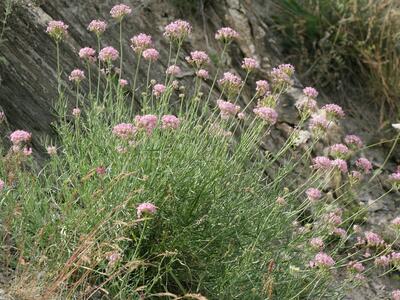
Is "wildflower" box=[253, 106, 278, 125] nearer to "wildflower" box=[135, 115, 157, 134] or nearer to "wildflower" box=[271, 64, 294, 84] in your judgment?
"wildflower" box=[271, 64, 294, 84]

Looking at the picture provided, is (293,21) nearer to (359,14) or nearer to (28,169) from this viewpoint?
(359,14)

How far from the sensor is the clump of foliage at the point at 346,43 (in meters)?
7.54

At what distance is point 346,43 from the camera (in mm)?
7617

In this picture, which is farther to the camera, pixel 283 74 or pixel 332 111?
pixel 283 74

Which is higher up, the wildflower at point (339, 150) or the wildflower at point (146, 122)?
the wildflower at point (146, 122)

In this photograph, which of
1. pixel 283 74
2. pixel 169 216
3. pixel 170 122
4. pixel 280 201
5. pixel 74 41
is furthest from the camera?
pixel 74 41

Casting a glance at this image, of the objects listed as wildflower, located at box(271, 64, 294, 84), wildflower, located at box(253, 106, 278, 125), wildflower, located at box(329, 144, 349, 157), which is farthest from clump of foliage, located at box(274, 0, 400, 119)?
wildflower, located at box(253, 106, 278, 125)

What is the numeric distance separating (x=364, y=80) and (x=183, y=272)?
4.31m

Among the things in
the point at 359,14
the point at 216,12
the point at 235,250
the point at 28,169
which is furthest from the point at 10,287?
the point at 359,14

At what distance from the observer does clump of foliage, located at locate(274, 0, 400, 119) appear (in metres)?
7.54

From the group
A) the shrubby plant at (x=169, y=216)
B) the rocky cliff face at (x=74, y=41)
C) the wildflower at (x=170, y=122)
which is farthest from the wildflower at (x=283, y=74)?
the rocky cliff face at (x=74, y=41)

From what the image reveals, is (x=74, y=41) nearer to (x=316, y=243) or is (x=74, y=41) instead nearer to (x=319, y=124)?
(x=319, y=124)

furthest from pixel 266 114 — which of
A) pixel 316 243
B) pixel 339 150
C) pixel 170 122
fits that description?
pixel 316 243

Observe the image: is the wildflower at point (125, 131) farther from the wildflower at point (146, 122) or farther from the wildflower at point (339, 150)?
the wildflower at point (339, 150)
